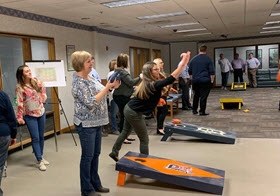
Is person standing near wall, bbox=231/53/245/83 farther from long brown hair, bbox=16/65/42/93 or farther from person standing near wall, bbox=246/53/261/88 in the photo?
long brown hair, bbox=16/65/42/93

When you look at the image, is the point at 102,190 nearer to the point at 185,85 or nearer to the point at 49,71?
the point at 49,71

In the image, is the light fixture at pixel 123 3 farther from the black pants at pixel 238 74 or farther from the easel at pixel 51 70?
the black pants at pixel 238 74

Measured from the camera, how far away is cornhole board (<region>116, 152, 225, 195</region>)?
2.85 m

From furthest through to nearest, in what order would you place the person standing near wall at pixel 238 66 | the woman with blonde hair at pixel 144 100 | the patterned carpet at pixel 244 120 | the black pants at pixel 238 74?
1. the black pants at pixel 238 74
2. the person standing near wall at pixel 238 66
3. the patterned carpet at pixel 244 120
4. the woman with blonde hair at pixel 144 100

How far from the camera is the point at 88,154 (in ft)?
8.43

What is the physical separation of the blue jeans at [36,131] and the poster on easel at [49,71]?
2.90 ft

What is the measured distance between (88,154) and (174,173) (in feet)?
3.07

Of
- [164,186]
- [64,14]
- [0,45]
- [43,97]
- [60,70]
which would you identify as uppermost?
[64,14]

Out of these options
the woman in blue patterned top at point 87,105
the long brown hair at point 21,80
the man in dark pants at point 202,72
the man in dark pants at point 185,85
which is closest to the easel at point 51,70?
the long brown hair at point 21,80

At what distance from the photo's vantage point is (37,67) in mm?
4594

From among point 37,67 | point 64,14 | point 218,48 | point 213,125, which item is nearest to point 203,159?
point 213,125

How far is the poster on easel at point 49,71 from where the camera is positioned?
459 cm

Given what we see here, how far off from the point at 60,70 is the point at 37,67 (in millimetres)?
362

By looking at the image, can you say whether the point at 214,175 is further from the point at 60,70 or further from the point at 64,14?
the point at 64,14
